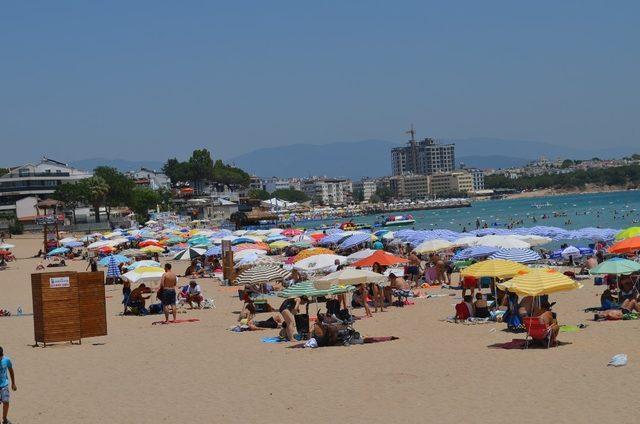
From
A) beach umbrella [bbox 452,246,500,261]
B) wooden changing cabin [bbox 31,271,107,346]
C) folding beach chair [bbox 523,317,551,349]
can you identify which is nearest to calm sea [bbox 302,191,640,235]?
beach umbrella [bbox 452,246,500,261]

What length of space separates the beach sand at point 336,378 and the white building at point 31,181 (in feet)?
283

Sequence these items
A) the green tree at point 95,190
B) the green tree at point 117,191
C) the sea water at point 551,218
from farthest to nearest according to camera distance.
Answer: the green tree at point 117,191
the green tree at point 95,190
the sea water at point 551,218

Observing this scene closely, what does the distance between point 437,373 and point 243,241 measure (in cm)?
2906

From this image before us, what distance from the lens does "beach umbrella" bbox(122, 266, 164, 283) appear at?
21094 mm

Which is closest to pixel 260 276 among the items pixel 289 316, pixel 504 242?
pixel 289 316

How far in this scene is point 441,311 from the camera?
18141 millimetres

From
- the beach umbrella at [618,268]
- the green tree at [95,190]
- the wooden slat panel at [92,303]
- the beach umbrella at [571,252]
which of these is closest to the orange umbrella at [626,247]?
the beach umbrella at [618,268]

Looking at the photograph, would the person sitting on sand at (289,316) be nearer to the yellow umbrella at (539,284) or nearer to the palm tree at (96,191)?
the yellow umbrella at (539,284)

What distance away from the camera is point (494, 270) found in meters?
17.0

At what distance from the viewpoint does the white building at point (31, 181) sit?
9881 cm

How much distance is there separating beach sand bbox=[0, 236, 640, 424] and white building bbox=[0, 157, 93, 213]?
8617 centimetres

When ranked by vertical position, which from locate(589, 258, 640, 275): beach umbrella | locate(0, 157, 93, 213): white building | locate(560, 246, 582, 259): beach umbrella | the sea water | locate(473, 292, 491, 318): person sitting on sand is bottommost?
the sea water

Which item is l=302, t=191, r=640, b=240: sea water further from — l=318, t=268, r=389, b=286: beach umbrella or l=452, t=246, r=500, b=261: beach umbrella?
l=318, t=268, r=389, b=286: beach umbrella

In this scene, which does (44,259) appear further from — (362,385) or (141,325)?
(362,385)
